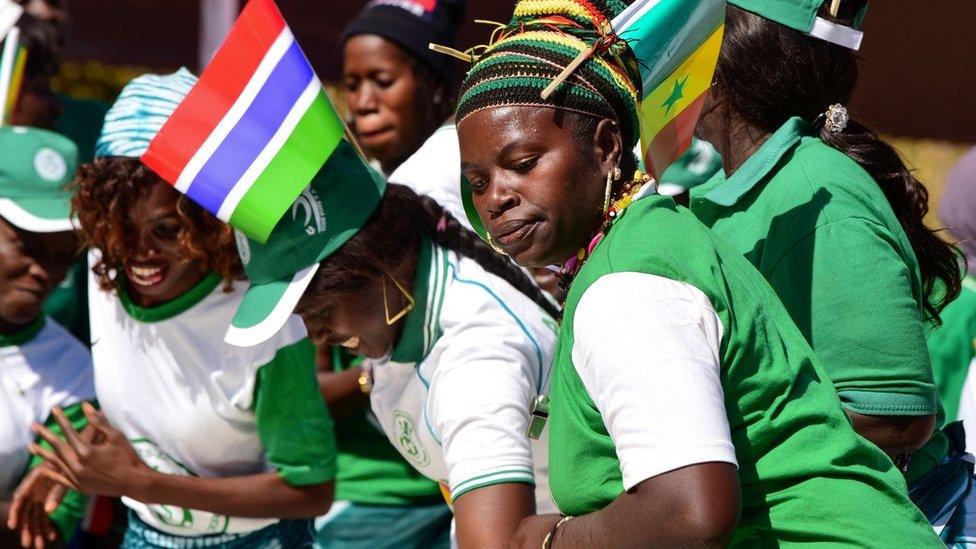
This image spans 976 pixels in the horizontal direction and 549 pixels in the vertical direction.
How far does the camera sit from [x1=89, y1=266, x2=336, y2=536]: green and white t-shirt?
3.23 metres

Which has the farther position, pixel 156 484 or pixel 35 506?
pixel 35 506

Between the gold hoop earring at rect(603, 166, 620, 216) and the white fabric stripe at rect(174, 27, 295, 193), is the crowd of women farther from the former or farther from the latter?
the white fabric stripe at rect(174, 27, 295, 193)

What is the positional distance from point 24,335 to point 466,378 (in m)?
2.00

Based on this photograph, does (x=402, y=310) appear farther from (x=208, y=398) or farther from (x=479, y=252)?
(x=208, y=398)

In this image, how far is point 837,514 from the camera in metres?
1.74

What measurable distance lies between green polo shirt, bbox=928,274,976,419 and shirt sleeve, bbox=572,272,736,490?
226cm

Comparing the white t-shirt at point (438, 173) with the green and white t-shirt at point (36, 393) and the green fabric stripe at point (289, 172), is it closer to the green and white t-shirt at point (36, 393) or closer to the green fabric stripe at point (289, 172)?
the green fabric stripe at point (289, 172)

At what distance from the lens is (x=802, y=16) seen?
95.7 inches

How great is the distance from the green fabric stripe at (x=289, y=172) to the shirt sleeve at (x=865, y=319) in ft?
3.44

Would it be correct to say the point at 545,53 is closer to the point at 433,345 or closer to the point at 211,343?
the point at 433,345

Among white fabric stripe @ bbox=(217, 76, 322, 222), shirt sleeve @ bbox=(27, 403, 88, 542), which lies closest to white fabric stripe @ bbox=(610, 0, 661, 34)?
white fabric stripe @ bbox=(217, 76, 322, 222)

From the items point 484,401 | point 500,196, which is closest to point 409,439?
point 484,401

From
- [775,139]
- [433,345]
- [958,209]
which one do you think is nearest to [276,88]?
[433,345]

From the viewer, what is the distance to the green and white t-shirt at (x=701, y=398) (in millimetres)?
1623
